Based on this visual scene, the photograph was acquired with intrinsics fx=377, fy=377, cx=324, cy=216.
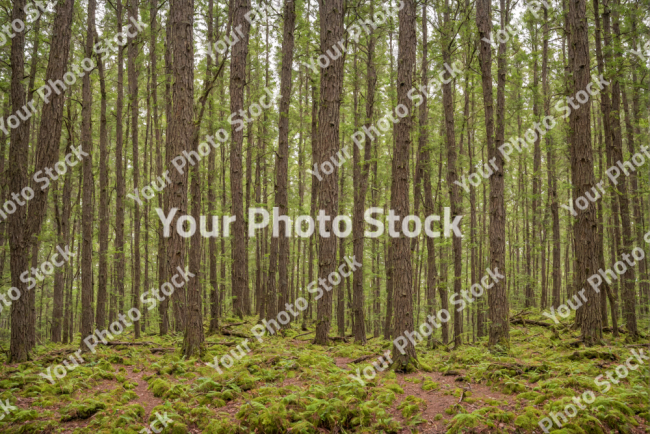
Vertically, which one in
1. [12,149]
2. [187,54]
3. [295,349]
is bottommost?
[295,349]

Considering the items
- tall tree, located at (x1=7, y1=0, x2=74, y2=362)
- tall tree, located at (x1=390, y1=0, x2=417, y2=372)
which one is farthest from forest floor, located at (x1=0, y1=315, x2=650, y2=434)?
tall tree, located at (x1=390, y1=0, x2=417, y2=372)

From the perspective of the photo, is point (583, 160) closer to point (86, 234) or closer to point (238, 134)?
point (238, 134)

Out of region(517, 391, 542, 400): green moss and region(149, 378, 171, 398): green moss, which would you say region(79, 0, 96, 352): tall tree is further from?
region(517, 391, 542, 400): green moss

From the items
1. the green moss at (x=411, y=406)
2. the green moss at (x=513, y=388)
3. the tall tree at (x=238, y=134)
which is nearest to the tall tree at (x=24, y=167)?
the tall tree at (x=238, y=134)

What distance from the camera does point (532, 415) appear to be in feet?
17.8

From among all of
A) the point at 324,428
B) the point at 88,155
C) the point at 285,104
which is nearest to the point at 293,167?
the point at 285,104

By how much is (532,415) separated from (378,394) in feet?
7.78

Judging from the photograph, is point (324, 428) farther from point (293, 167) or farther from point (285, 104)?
point (293, 167)

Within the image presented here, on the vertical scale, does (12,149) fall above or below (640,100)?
below

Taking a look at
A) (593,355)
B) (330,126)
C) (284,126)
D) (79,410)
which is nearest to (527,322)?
(593,355)

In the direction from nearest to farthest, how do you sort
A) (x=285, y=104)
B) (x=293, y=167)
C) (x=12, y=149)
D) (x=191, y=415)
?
(x=191, y=415) < (x=12, y=149) < (x=285, y=104) < (x=293, y=167)

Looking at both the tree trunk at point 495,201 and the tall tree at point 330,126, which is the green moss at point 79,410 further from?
the tree trunk at point 495,201

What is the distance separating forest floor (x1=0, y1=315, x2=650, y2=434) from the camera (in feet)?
17.3

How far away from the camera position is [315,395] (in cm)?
618
